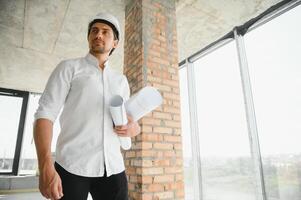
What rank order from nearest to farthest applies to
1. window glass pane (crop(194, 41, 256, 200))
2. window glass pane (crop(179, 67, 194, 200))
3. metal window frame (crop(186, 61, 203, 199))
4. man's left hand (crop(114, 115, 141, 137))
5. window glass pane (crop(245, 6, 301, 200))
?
man's left hand (crop(114, 115, 141, 137)) < window glass pane (crop(245, 6, 301, 200)) < window glass pane (crop(194, 41, 256, 200)) < metal window frame (crop(186, 61, 203, 199)) < window glass pane (crop(179, 67, 194, 200))

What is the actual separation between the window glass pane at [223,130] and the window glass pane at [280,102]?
25 cm

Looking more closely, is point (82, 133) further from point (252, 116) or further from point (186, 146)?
point (186, 146)

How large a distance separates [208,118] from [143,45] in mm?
1889

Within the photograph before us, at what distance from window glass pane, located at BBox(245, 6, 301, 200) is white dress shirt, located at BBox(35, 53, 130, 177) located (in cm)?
220

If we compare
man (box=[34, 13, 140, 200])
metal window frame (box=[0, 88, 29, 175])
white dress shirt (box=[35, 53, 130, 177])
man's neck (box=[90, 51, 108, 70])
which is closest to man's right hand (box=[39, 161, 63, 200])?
man (box=[34, 13, 140, 200])

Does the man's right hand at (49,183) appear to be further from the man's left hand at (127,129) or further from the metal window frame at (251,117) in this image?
the metal window frame at (251,117)

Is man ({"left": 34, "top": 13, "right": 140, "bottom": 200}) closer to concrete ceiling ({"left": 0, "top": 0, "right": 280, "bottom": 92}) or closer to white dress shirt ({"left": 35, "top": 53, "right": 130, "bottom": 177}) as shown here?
white dress shirt ({"left": 35, "top": 53, "right": 130, "bottom": 177})

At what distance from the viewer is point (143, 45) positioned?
2.14 metres

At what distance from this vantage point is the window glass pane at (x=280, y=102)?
2.36 metres

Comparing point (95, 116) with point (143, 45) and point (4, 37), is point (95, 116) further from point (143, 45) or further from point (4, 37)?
point (4, 37)

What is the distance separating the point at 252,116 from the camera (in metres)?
2.81


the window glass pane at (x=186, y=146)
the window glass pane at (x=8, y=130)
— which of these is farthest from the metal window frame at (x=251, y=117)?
the window glass pane at (x=8, y=130)

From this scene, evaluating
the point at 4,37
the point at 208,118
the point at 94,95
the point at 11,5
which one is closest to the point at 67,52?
the point at 4,37

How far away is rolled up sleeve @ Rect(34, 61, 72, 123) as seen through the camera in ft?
2.74
